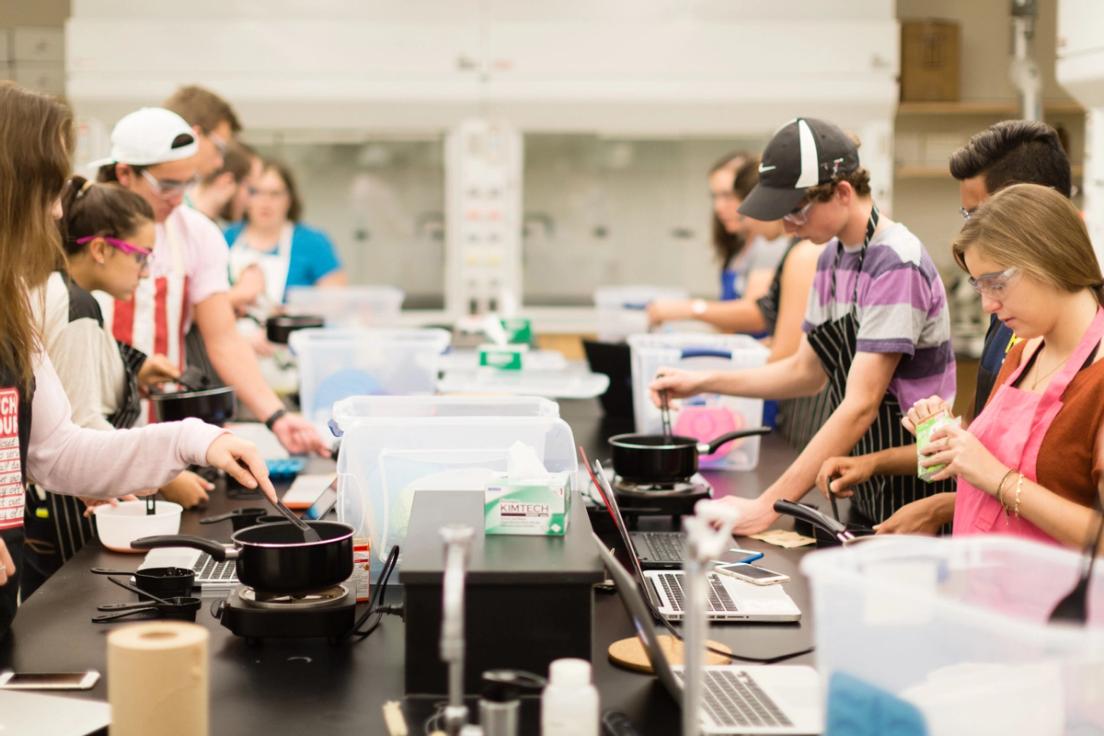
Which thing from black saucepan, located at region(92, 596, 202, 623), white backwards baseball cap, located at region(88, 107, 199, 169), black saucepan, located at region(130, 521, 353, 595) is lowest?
black saucepan, located at region(92, 596, 202, 623)

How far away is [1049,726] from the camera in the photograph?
1235 millimetres

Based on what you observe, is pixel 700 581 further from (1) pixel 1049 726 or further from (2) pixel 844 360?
(2) pixel 844 360

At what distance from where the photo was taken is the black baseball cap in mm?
2588

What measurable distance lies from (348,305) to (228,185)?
0.70 meters

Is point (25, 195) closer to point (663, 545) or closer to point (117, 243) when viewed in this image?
point (117, 243)

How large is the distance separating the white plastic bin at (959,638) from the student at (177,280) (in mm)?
2182

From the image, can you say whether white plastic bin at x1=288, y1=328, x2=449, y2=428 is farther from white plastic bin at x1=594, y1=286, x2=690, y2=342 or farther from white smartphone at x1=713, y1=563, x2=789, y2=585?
white smartphone at x1=713, y1=563, x2=789, y2=585

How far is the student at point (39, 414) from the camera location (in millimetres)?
1936

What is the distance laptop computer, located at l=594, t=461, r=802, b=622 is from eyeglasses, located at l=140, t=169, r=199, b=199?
68.6 inches

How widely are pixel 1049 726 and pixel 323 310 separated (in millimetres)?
4399

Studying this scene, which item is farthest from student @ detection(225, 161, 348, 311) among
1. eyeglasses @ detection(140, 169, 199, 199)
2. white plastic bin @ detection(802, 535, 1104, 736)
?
white plastic bin @ detection(802, 535, 1104, 736)

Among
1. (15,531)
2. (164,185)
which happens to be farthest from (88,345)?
(164,185)

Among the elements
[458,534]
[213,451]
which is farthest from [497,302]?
[458,534]

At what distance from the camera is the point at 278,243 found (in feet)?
18.9
